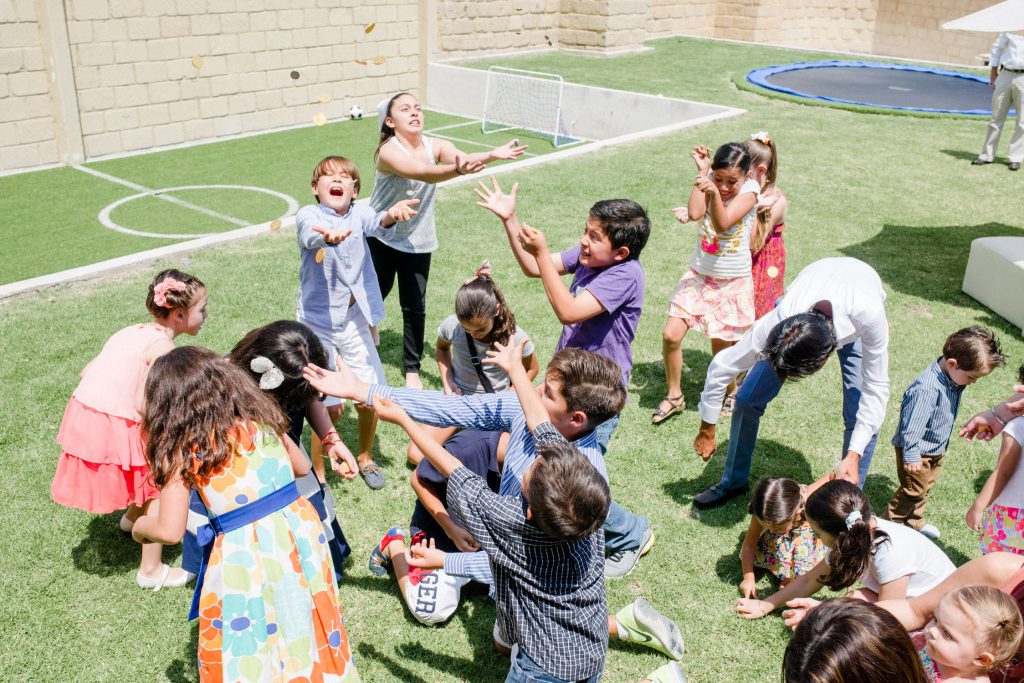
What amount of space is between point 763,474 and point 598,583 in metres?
2.29

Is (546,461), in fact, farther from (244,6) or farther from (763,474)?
(244,6)

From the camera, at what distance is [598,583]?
2.87 metres

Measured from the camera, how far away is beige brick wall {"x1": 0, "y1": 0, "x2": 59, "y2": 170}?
36.6ft

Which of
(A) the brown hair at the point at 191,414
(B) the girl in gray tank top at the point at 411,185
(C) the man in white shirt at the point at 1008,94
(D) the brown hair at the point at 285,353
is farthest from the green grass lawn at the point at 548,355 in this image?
(A) the brown hair at the point at 191,414

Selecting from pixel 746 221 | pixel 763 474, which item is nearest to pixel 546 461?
pixel 763 474

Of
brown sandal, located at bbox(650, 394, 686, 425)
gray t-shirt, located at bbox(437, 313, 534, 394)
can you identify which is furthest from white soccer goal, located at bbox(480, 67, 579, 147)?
gray t-shirt, located at bbox(437, 313, 534, 394)

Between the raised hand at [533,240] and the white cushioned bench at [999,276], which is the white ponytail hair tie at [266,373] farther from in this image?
the white cushioned bench at [999,276]

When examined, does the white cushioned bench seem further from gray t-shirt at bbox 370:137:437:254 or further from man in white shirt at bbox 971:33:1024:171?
gray t-shirt at bbox 370:137:437:254

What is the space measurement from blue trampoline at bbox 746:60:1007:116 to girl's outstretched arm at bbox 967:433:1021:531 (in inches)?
485

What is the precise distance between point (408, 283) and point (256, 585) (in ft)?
9.96

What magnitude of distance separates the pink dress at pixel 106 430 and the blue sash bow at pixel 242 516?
3.13 ft

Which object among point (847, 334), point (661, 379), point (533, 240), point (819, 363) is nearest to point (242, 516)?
point (533, 240)

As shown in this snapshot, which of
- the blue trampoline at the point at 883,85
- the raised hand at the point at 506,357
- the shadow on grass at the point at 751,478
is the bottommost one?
the shadow on grass at the point at 751,478

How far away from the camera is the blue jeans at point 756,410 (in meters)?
4.24
